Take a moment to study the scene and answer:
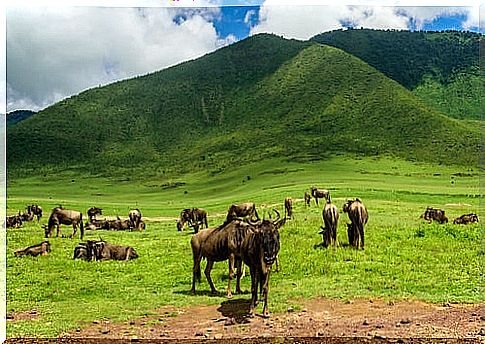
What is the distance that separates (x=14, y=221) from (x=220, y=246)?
2.95 meters

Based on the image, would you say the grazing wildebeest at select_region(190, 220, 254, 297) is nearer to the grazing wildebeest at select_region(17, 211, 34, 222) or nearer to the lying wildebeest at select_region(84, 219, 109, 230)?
the lying wildebeest at select_region(84, 219, 109, 230)

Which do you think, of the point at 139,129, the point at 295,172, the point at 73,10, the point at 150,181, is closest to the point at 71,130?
the point at 139,129

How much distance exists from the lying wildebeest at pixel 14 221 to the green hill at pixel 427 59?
4.66m

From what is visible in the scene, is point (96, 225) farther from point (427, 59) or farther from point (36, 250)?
point (427, 59)

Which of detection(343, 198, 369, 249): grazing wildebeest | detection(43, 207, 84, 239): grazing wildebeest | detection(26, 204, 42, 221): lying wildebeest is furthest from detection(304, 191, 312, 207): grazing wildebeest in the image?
detection(26, 204, 42, 221): lying wildebeest

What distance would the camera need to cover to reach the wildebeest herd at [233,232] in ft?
20.4

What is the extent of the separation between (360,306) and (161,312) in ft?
7.07

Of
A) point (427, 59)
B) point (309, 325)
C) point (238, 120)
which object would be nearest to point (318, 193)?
point (238, 120)

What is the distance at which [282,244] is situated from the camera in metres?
7.84

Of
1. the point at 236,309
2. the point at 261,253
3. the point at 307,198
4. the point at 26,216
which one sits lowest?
the point at 236,309

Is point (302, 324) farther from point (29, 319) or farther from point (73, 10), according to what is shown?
point (73, 10)

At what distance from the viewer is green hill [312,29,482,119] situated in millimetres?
8383

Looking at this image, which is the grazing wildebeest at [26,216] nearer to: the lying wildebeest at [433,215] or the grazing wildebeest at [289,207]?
the grazing wildebeest at [289,207]

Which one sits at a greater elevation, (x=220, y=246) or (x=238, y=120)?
(x=238, y=120)
